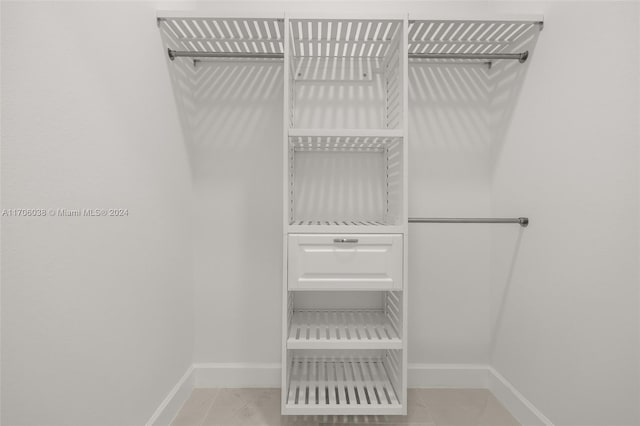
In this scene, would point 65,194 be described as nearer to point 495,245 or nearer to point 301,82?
point 301,82

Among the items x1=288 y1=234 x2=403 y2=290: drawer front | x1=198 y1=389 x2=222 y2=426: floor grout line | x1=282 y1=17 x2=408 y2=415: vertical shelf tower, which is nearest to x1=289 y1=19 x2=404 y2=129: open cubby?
x1=282 y1=17 x2=408 y2=415: vertical shelf tower

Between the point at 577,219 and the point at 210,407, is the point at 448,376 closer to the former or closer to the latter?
the point at 577,219

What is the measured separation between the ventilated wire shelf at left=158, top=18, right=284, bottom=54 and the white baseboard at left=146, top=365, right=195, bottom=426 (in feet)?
5.16

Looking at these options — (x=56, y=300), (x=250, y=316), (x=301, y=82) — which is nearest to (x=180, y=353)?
(x=250, y=316)

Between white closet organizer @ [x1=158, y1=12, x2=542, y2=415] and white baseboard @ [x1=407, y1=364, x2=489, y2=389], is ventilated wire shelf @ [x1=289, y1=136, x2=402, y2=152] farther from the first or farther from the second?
white baseboard @ [x1=407, y1=364, x2=489, y2=389]

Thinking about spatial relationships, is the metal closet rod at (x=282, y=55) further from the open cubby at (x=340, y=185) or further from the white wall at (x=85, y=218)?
the open cubby at (x=340, y=185)

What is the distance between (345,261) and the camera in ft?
4.06

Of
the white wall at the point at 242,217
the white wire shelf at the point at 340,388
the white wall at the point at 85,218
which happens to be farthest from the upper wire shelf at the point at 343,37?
the white wire shelf at the point at 340,388

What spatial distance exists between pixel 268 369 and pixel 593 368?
1.35m

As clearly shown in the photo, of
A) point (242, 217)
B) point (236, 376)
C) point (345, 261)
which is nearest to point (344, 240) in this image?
point (345, 261)

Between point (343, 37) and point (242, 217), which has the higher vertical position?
point (343, 37)

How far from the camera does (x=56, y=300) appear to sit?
0.81 metres

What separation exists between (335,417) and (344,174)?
1.13 metres

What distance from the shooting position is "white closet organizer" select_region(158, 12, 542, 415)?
4.07 feet
